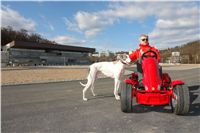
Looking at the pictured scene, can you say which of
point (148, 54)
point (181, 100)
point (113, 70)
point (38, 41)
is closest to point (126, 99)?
point (181, 100)

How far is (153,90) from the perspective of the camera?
5418mm

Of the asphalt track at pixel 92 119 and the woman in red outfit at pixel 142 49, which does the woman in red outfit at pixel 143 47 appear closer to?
the woman in red outfit at pixel 142 49

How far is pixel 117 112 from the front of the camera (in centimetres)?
581

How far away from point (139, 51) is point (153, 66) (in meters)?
0.69

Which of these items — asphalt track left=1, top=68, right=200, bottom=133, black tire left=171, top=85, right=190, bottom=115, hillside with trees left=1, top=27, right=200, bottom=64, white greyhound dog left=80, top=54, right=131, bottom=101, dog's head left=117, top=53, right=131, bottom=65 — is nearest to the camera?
asphalt track left=1, top=68, right=200, bottom=133

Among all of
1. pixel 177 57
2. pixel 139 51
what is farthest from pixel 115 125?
pixel 177 57

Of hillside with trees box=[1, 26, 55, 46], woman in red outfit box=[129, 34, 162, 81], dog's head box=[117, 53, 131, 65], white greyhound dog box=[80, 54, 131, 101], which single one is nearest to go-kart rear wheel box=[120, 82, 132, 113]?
woman in red outfit box=[129, 34, 162, 81]

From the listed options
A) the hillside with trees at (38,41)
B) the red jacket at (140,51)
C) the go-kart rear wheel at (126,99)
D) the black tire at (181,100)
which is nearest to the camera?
the black tire at (181,100)

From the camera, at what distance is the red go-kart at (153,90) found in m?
5.24

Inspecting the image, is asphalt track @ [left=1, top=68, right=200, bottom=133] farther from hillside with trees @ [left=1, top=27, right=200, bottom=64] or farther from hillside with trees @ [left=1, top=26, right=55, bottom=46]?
hillside with trees @ [left=1, top=26, right=55, bottom=46]

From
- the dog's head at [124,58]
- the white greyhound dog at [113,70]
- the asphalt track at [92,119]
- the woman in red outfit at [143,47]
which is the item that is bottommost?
the asphalt track at [92,119]

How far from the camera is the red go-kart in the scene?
206 inches

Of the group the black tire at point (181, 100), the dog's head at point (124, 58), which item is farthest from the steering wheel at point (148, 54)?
the black tire at point (181, 100)

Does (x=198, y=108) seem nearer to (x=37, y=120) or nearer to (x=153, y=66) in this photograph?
Answer: (x=153, y=66)
